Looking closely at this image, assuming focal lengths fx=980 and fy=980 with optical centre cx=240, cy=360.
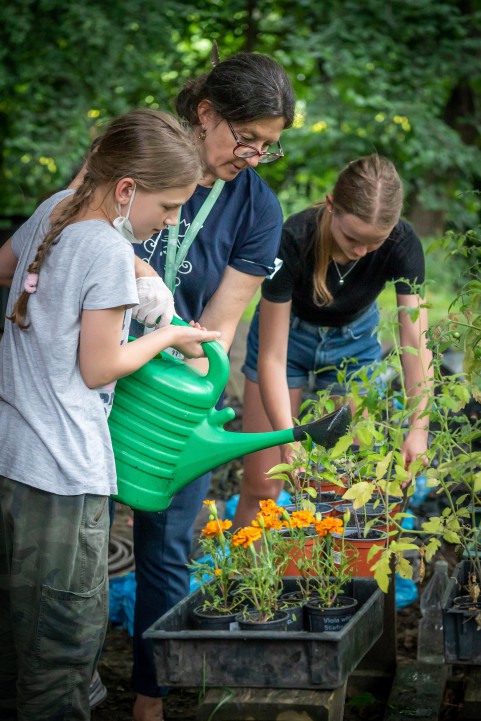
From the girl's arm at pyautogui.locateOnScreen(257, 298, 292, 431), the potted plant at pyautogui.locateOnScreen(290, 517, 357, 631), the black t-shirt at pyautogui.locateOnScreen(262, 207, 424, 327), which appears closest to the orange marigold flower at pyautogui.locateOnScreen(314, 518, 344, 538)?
the potted plant at pyautogui.locateOnScreen(290, 517, 357, 631)

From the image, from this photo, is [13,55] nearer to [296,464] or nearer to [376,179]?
[376,179]

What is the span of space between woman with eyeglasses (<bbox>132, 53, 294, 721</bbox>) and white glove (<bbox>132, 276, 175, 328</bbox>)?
28cm

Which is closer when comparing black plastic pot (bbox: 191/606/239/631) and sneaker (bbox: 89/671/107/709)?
black plastic pot (bbox: 191/606/239/631)

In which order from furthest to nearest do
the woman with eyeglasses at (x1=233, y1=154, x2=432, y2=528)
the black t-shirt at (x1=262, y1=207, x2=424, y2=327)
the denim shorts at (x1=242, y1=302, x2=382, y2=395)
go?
the denim shorts at (x1=242, y1=302, x2=382, y2=395) < the black t-shirt at (x1=262, y1=207, x2=424, y2=327) < the woman with eyeglasses at (x1=233, y1=154, x2=432, y2=528)

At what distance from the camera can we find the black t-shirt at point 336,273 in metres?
2.79

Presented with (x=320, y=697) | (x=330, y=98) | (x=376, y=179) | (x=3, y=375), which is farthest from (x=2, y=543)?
(x=330, y=98)

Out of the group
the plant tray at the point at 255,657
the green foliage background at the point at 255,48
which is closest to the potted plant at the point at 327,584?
the plant tray at the point at 255,657

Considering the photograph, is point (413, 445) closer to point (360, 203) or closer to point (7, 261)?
point (360, 203)

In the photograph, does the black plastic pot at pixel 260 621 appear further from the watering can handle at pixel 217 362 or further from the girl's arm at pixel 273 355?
the girl's arm at pixel 273 355

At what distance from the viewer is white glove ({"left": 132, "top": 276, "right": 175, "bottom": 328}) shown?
75.8 inches

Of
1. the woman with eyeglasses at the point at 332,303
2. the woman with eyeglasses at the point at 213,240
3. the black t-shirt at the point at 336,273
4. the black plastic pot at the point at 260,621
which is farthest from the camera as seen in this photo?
the black t-shirt at the point at 336,273

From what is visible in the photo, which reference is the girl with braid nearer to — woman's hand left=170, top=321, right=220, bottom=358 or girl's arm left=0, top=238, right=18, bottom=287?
woman's hand left=170, top=321, right=220, bottom=358

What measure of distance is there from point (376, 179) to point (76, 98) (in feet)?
14.6

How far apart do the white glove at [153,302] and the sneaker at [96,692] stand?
3.63ft
